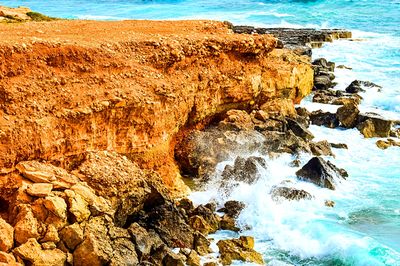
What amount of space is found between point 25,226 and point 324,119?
1682cm

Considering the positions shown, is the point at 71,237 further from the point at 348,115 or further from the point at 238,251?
the point at 348,115

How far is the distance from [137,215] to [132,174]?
112cm

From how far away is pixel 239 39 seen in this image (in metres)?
21.3

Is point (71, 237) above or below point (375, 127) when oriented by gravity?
above

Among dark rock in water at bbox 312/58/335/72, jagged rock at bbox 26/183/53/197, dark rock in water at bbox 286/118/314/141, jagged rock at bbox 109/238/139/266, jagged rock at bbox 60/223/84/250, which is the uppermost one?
jagged rock at bbox 26/183/53/197

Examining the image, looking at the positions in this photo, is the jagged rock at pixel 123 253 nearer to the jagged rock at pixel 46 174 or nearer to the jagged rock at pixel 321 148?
the jagged rock at pixel 46 174

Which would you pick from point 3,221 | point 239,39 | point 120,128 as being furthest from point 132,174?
point 239,39

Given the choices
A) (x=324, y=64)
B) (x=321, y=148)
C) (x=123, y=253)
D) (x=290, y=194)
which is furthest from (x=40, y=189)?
(x=324, y=64)

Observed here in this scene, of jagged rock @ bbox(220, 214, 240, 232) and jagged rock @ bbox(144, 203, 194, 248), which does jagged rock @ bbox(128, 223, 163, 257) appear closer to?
jagged rock @ bbox(144, 203, 194, 248)

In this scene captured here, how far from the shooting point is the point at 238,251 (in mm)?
14383

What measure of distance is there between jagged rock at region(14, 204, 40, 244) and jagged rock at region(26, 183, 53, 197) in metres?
0.47

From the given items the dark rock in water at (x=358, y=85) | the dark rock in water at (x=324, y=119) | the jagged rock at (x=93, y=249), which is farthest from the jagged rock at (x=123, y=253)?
the dark rock in water at (x=358, y=85)

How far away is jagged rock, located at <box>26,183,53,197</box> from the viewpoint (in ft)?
42.3

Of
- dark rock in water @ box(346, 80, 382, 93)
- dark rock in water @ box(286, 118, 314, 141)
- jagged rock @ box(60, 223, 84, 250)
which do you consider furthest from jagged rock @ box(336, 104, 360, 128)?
jagged rock @ box(60, 223, 84, 250)
